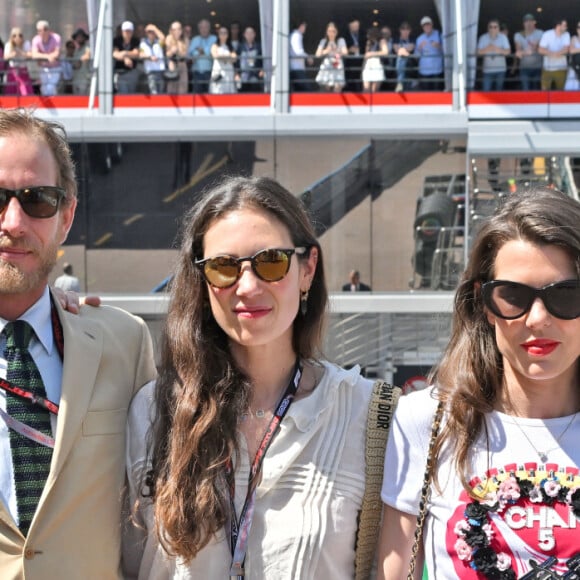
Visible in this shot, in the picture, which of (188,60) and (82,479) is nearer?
(82,479)

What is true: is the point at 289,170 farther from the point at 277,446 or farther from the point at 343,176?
the point at 277,446

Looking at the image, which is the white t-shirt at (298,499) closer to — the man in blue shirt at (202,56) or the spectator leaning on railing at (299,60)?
the man in blue shirt at (202,56)

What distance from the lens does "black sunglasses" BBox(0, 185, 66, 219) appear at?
333 cm

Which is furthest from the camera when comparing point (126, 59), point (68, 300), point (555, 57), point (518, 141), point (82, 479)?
point (126, 59)

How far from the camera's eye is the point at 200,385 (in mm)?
3332

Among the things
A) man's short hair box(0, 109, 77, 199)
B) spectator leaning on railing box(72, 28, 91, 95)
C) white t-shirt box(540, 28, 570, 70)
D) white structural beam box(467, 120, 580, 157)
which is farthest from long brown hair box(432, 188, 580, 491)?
spectator leaning on railing box(72, 28, 91, 95)

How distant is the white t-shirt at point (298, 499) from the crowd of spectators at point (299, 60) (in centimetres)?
1552

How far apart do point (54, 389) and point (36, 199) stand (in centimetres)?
65

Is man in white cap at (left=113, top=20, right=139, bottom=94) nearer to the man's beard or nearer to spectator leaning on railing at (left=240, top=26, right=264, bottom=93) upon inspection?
spectator leaning on railing at (left=240, top=26, right=264, bottom=93)

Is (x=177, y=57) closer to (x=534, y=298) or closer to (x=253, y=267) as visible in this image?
(x=253, y=267)

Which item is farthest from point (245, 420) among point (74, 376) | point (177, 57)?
point (177, 57)

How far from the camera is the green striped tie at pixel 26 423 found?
311 centimetres

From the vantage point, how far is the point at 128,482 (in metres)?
3.36

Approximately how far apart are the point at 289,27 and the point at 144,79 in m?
3.09
